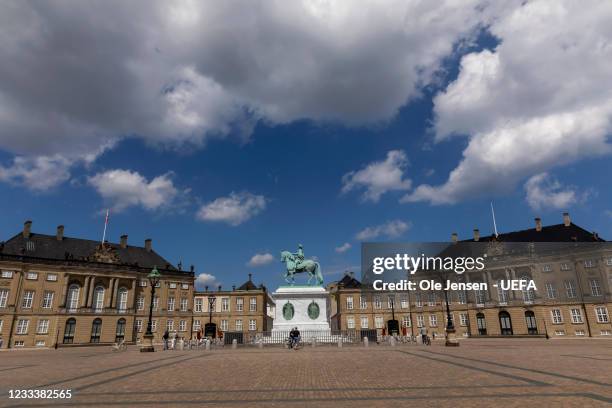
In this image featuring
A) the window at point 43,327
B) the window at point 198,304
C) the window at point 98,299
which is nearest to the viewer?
the window at point 43,327

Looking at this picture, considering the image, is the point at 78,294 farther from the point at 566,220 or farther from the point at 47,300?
the point at 566,220

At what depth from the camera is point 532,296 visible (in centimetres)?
5853

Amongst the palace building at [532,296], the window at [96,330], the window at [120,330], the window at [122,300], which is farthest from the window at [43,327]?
the palace building at [532,296]

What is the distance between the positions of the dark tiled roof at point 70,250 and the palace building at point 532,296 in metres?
38.3

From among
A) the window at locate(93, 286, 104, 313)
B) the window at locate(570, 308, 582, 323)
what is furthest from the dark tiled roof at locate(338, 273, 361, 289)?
the window at locate(93, 286, 104, 313)

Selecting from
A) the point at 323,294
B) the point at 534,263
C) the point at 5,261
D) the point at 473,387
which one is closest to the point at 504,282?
the point at 534,263

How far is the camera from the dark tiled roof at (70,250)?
57.7 m

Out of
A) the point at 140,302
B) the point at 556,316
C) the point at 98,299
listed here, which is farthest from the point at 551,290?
the point at 98,299

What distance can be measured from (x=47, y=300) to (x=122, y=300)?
33.6 ft

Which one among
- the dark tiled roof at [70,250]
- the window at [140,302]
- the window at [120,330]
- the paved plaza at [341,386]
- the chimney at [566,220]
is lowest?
the paved plaza at [341,386]

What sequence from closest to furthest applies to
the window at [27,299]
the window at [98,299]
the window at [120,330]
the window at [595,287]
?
the window at [595,287], the window at [27,299], the window at [98,299], the window at [120,330]

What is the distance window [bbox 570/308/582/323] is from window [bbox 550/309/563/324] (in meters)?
1.55

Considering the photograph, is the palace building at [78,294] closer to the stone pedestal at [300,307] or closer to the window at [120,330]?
the window at [120,330]

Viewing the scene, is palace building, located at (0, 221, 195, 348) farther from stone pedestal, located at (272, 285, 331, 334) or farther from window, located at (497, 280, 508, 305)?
window, located at (497, 280, 508, 305)
